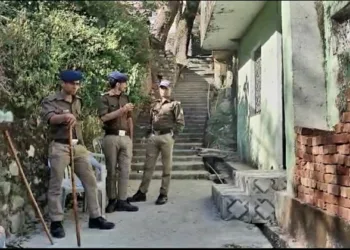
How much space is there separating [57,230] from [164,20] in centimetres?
1409

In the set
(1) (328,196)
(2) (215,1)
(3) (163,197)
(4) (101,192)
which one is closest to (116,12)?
(2) (215,1)

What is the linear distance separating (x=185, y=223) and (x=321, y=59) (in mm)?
2282

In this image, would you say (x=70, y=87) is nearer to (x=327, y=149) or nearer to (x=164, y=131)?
(x=164, y=131)

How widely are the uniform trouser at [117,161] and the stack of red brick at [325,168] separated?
2013mm

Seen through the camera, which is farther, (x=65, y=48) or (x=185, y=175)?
(x=185, y=175)

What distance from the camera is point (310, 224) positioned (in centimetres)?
432

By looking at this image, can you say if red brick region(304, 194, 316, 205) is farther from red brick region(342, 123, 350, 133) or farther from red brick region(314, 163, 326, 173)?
red brick region(342, 123, 350, 133)

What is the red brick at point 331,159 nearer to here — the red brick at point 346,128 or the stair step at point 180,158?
the red brick at point 346,128

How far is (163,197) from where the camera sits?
6.54 meters

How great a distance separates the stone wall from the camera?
3816 mm

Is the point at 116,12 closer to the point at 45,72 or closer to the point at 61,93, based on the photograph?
the point at 45,72

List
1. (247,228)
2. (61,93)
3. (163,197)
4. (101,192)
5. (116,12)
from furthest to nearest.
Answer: (116,12) → (163,197) → (101,192) → (247,228) → (61,93)

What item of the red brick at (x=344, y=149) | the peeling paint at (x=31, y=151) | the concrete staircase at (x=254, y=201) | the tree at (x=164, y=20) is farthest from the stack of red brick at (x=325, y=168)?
the tree at (x=164, y=20)

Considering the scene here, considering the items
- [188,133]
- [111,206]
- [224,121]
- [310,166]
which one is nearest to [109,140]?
[111,206]
